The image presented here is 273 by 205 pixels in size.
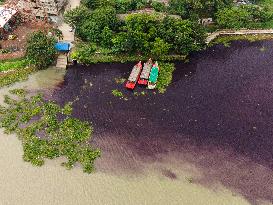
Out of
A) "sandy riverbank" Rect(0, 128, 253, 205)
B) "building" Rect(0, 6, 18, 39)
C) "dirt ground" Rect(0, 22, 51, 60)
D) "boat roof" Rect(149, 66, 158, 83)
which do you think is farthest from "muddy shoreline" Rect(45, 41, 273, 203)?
"building" Rect(0, 6, 18, 39)

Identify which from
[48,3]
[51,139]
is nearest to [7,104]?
[51,139]

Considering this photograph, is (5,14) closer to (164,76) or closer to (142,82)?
(142,82)

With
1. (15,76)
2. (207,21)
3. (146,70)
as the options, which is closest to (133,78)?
(146,70)

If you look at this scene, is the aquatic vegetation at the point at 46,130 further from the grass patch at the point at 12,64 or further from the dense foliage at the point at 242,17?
the dense foliage at the point at 242,17

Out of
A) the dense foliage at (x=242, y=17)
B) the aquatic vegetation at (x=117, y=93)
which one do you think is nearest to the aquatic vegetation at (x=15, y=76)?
the aquatic vegetation at (x=117, y=93)

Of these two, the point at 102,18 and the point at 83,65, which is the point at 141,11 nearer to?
the point at 102,18
